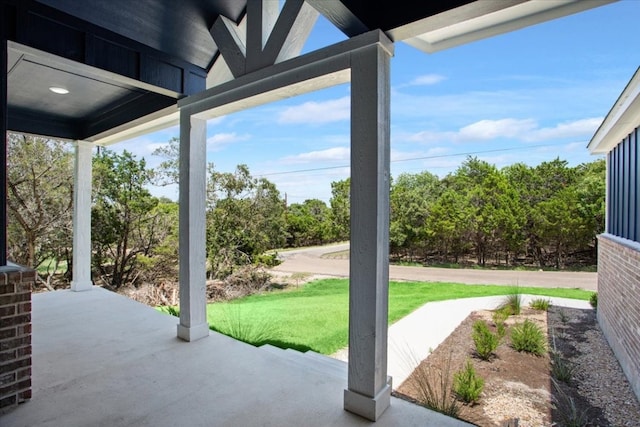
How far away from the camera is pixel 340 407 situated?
2.20m

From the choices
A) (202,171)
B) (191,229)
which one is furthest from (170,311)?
(202,171)

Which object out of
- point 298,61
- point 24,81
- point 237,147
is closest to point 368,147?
point 298,61

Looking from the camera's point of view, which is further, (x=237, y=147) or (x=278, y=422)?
(x=237, y=147)

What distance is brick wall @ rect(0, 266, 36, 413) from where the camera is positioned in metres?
2.20

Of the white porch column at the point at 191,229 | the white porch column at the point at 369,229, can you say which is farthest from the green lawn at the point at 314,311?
the white porch column at the point at 369,229

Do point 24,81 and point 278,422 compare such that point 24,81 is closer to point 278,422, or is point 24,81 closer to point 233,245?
point 278,422

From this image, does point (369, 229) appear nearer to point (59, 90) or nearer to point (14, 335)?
point (14, 335)

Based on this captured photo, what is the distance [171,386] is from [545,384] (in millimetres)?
4424

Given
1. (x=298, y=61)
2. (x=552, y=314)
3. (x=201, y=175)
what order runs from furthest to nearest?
(x=552, y=314) < (x=201, y=175) < (x=298, y=61)

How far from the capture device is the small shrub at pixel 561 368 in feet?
14.7

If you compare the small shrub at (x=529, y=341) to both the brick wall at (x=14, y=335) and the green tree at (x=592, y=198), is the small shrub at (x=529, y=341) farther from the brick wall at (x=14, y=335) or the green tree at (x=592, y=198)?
the brick wall at (x=14, y=335)

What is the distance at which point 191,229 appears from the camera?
341 centimetres

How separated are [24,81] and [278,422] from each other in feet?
14.8

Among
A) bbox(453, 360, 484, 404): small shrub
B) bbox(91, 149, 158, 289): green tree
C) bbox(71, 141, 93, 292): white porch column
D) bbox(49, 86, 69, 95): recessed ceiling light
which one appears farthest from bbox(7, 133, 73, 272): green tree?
bbox(453, 360, 484, 404): small shrub
